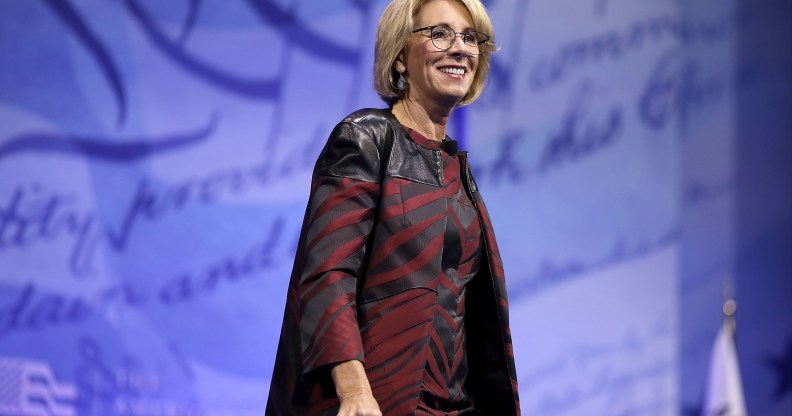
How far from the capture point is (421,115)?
6.10ft

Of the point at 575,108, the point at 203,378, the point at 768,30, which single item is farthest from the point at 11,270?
the point at 768,30

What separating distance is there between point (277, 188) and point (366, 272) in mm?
1876

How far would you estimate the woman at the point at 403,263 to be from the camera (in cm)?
159

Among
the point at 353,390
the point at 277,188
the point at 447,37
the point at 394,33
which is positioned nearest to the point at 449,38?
the point at 447,37

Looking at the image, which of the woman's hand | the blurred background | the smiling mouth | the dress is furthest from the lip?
the blurred background

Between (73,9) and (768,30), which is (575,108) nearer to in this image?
(768,30)

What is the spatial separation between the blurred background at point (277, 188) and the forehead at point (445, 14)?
5.63ft

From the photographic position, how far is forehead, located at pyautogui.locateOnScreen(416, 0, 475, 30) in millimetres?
1866

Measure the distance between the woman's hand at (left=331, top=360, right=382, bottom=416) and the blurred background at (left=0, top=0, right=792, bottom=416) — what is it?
1949 mm

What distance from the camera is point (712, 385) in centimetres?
439

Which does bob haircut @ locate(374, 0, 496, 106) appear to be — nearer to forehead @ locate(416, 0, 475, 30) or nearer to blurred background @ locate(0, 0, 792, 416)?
forehead @ locate(416, 0, 475, 30)

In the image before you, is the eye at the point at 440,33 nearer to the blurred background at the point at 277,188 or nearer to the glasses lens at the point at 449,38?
the glasses lens at the point at 449,38

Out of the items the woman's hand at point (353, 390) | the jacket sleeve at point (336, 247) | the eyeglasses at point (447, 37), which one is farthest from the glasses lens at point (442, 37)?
the woman's hand at point (353, 390)

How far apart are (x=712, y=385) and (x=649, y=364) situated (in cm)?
29
